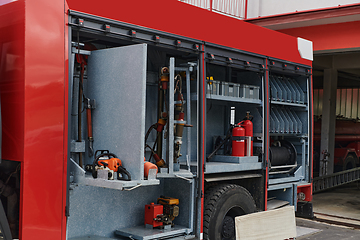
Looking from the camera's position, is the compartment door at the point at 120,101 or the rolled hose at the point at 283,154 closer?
the compartment door at the point at 120,101

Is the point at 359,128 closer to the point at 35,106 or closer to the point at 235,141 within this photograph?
the point at 235,141

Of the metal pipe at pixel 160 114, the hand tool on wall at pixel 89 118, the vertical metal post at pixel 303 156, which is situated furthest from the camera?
the vertical metal post at pixel 303 156

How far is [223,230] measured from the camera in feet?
18.7

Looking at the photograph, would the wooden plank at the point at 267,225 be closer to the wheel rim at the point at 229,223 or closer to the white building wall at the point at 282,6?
the wheel rim at the point at 229,223

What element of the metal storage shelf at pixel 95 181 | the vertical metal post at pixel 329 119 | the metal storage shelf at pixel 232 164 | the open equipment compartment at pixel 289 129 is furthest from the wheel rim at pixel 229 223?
the vertical metal post at pixel 329 119

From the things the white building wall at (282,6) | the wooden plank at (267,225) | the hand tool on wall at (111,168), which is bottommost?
the wooden plank at (267,225)

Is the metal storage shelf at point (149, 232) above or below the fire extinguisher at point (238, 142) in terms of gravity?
below

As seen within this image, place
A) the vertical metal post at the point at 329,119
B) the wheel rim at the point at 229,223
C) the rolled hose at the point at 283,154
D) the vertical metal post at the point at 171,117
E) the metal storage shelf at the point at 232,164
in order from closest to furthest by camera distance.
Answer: the vertical metal post at the point at 171,117, the metal storage shelf at the point at 232,164, the wheel rim at the point at 229,223, the rolled hose at the point at 283,154, the vertical metal post at the point at 329,119

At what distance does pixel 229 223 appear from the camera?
580cm

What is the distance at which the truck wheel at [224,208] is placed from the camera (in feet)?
17.9

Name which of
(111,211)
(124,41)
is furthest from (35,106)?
(111,211)

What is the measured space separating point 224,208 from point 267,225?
1.11m

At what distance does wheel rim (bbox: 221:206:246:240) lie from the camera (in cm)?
571

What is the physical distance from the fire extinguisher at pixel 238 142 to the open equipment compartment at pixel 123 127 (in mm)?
917
